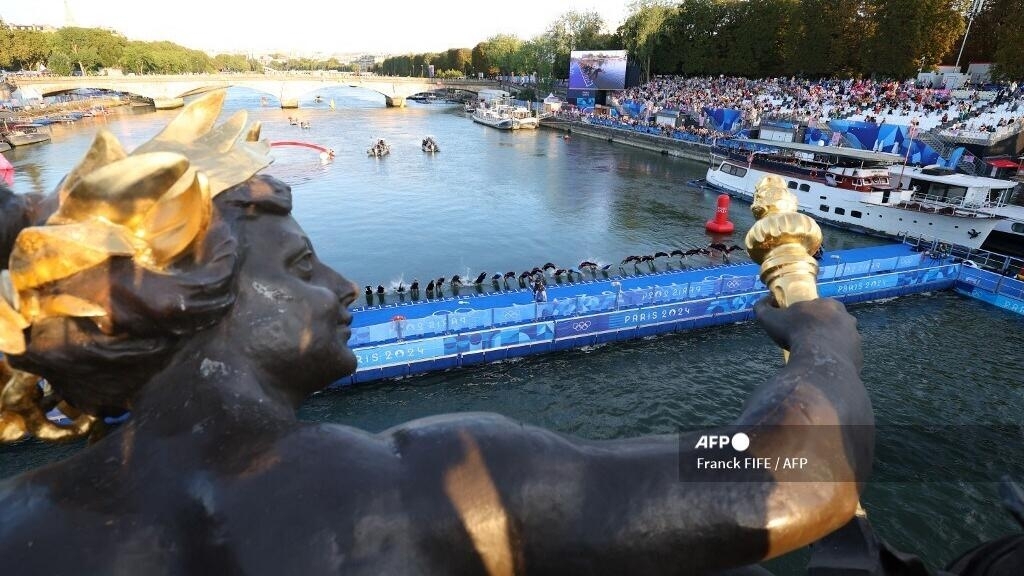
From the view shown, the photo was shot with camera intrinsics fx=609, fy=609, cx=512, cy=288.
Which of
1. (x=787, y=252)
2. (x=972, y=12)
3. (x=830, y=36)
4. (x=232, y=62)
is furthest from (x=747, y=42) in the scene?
(x=232, y=62)

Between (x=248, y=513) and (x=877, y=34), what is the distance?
210 feet

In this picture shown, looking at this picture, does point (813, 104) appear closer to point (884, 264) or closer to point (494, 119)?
point (884, 264)

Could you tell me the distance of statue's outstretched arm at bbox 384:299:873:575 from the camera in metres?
1.36

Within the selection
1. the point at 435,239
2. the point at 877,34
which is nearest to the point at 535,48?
the point at 877,34


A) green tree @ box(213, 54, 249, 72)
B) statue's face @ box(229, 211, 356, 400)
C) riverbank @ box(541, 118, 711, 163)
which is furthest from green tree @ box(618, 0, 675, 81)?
green tree @ box(213, 54, 249, 72)

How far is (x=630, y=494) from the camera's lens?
1.39 metres

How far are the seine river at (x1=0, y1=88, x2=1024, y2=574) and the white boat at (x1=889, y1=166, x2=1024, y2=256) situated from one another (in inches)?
167

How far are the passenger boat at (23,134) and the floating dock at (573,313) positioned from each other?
52433 mm

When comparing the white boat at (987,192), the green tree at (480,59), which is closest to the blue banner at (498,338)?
the white boat at (987,192)

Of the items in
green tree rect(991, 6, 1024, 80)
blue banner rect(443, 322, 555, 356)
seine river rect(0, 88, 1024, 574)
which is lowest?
seine river rect(0, 88, 1024, 574)

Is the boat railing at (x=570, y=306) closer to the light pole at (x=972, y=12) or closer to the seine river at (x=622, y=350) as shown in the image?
the seine river at (x=622, y=350)

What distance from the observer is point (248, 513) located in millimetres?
1353

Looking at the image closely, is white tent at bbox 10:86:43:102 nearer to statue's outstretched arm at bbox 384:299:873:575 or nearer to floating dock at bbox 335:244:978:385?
floating dock at bbox 335:244:978:385

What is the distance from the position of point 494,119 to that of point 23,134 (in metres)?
46.5
